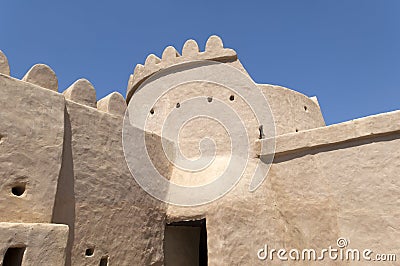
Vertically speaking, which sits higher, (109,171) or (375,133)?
(375,133)

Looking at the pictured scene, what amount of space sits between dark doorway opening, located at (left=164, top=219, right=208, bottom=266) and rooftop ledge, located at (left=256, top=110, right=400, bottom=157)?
88.9 inches

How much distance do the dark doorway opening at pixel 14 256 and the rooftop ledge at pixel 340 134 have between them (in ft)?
16.0

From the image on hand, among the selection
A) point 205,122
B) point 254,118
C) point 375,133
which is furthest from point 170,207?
point 375,133

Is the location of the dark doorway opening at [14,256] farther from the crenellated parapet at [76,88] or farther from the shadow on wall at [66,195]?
the crenellated parapet at [76,88]

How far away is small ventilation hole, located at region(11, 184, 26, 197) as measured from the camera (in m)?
4.56

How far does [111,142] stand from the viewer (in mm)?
6117

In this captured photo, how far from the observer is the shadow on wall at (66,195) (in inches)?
197

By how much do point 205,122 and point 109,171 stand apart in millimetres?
3076

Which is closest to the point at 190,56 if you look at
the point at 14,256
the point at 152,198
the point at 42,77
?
the point at 152,198

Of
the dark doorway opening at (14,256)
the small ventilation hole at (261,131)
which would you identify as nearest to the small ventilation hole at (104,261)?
the dark doorway opening at (14,256)

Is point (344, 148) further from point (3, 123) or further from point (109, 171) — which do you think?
point (3, 123)

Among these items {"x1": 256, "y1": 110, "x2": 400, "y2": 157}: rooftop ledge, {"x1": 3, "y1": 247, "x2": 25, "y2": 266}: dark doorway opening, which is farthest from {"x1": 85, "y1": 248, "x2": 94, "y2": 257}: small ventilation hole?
{"x1": 256, "y1": 110, "x2": 400, "y2": 157}: rooftop ledge

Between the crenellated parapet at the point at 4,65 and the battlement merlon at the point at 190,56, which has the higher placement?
the battlement merlon at the point at 190,56

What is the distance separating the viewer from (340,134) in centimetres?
662
